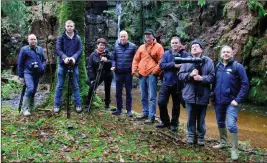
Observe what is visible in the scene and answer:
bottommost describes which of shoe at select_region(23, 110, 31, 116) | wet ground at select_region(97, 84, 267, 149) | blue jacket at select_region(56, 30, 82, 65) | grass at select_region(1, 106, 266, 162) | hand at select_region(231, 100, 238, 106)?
wet ground at select_region(97, 84, 267, 149)

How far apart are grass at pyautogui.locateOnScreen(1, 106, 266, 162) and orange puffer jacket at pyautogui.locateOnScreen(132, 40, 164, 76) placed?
4.42 feet

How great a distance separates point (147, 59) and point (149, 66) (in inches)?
7.6

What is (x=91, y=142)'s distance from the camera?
6.24m

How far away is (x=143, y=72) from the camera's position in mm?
8039

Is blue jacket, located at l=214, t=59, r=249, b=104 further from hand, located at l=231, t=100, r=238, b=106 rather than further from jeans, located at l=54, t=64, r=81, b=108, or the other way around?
jeans, located at l=54, t=64, r=81, b=108

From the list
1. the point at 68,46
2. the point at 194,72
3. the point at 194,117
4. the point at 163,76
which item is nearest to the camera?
the point at 194,72

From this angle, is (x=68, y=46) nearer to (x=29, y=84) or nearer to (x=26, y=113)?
(x=29, y=84)

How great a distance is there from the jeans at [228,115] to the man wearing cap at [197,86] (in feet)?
1.00

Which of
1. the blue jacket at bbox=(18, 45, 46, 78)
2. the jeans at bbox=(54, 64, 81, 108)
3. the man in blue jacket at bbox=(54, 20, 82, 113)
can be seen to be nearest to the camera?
the man in blue jacket at bbox=(54, 20, 82, 113)

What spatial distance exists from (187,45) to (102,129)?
17.0m

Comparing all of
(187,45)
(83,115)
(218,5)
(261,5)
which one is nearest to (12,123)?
(83,115)

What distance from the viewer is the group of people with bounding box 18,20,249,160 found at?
19.8 ft

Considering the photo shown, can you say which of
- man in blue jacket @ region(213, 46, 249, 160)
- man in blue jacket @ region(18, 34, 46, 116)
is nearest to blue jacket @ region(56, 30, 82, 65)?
man in blue jacket @ region(18, 34, 46, 116)

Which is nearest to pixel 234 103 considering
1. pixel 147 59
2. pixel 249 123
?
pixel 147 59
